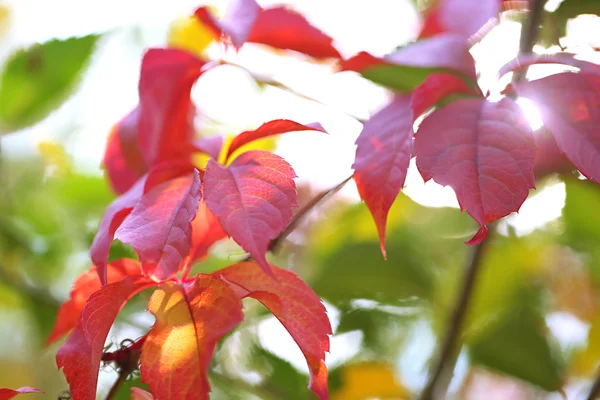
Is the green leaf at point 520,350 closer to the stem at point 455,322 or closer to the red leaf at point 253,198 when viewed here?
the stem at point 455,322

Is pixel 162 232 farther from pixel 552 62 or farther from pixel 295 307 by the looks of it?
pixel 552 62

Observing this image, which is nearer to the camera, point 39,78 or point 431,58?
point 431,58

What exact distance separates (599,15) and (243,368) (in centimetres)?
44

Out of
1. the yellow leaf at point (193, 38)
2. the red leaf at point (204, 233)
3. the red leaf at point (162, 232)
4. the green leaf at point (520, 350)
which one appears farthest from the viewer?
the yellow leaf at point (193, 38)

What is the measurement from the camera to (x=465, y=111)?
0.30 m

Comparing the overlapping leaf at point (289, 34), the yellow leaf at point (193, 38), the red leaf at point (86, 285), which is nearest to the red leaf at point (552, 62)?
the overlapping leaf at point (289, 34)

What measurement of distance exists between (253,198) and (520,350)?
1.27ft

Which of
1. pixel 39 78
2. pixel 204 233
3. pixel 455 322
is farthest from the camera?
pixel 39 78

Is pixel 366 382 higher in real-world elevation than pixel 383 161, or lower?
lower

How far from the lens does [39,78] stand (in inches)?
22.5

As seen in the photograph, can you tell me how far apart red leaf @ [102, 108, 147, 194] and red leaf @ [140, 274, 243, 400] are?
18 centimetres

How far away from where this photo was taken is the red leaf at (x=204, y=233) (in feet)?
1.15

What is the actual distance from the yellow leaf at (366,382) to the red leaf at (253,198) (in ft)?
1.14

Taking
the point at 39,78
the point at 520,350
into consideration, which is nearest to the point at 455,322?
the point at 520,350
